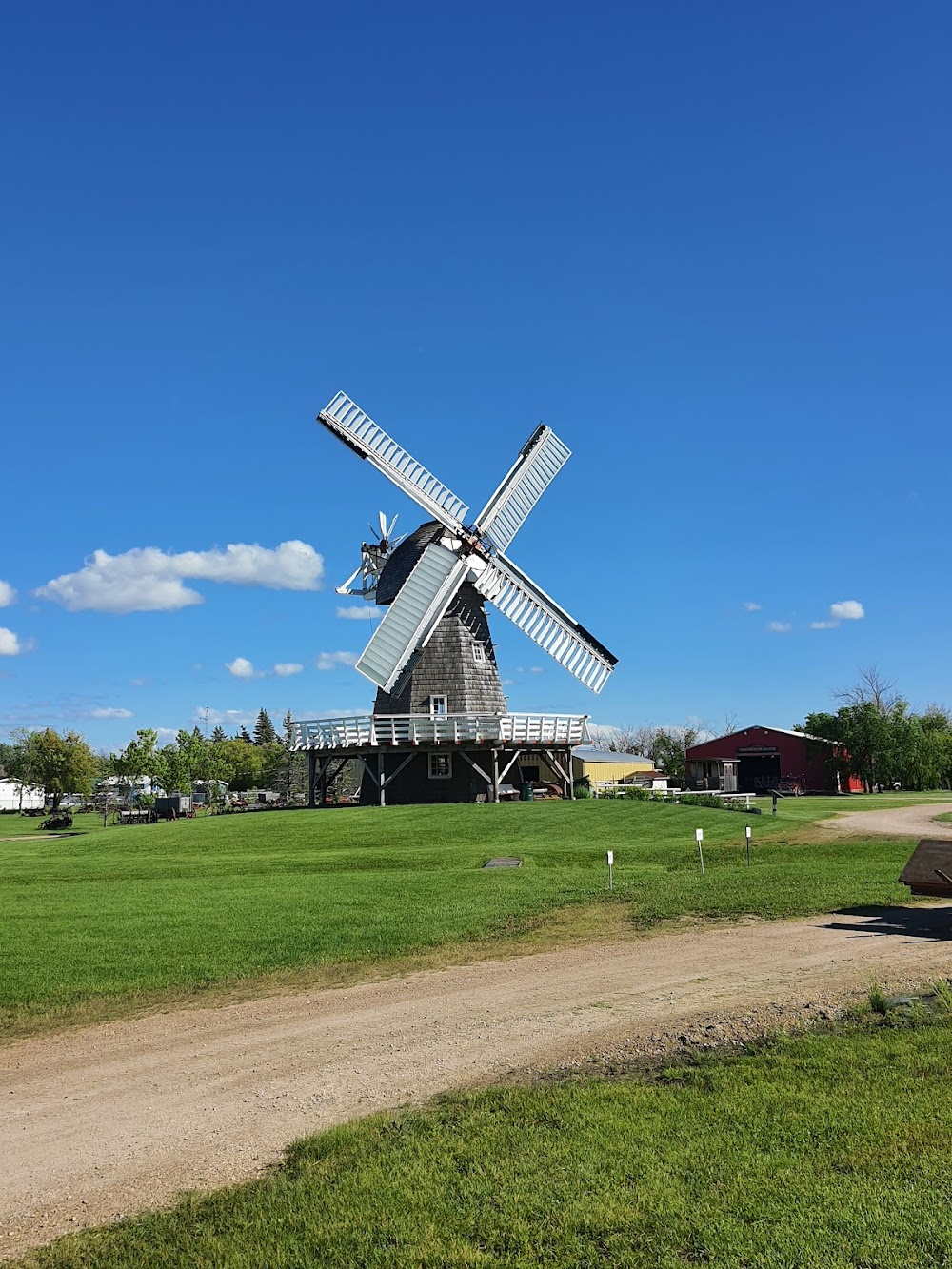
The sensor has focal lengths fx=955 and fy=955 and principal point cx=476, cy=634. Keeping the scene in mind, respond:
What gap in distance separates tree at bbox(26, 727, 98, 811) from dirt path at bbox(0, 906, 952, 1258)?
7771 centimetres

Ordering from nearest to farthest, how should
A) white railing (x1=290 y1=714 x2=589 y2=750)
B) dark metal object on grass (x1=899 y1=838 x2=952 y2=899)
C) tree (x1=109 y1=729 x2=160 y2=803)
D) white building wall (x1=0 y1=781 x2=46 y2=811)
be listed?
dark metal object on grass (x1=899 y1=838 x2=952 y2=899)
white railing (x1=290 y1=714 x2=589 y2=750)
tree (x1=109 y1=729 x2=160 y2=803)
white building wall (x1=0 y1=781 x2=46 y2=811)

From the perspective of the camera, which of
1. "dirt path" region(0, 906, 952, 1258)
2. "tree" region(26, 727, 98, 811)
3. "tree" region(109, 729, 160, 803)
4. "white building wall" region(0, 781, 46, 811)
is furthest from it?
"white building wall" region(0, 781, 46, 811)

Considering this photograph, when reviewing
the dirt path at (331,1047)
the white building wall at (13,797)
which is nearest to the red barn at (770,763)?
the dirt path at (331,1047)

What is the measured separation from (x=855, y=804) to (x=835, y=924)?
32778mm

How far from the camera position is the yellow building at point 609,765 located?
227 feet

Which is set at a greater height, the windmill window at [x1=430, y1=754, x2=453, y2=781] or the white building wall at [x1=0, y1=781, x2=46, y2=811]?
the windmill window at [x1=430, y1=754, x2=453, y2=781]

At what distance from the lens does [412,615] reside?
120ft

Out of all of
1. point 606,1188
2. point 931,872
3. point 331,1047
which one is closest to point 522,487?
point 931,872

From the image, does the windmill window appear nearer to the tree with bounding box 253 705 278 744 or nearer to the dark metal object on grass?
the dark metal object on grass

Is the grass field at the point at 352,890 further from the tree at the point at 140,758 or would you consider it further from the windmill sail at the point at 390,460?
the tree at the point at 140,758

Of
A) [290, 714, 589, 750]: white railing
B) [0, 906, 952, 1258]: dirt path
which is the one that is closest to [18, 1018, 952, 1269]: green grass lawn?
[0, 906, 952, 1258]: dirt path

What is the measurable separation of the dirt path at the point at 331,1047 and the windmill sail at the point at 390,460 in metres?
27.0

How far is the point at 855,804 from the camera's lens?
44.4 metres

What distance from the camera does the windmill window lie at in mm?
37906
